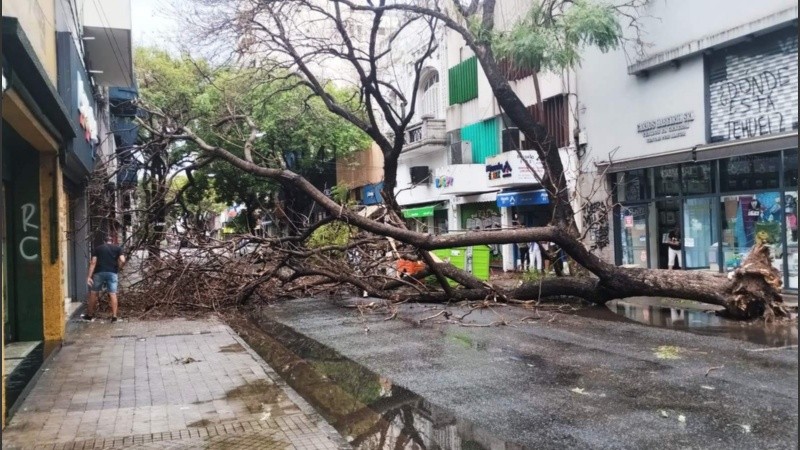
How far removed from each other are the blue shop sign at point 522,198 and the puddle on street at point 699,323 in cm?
782

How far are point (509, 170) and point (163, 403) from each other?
629 inches

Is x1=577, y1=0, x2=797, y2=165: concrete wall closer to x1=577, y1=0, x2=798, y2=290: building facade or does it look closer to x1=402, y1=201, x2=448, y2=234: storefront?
x1=577, y1=0, x2=798, y2=290: building facade

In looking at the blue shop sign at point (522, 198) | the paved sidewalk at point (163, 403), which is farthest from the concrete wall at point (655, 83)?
the paved sidewalk at point (163, 403)

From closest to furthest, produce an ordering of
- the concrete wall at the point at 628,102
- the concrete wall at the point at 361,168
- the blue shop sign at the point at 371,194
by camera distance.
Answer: the concrete wall at the point at 628,102
the blue shop sign at the point at 371,194
the concrete wall at the point at 361,168

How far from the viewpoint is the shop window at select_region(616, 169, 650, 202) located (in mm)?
16906

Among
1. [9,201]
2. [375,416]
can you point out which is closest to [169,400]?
[375,416]

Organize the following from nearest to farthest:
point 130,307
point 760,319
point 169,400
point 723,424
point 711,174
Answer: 1. point 723,424
2. point 169,400
3. point 760,319
4. point 130,307
5. point 711,174

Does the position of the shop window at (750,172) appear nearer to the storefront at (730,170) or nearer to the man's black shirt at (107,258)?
the storefront at (730,170)

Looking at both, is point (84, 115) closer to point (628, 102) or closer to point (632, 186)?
point (628, 102)

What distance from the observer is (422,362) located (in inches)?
314

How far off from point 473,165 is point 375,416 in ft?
60.9

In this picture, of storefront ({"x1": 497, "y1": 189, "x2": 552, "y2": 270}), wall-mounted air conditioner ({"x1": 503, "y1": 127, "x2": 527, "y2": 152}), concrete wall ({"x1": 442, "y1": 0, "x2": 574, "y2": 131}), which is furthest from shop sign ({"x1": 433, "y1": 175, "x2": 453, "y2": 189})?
wall-mounted air conditioner ({"x1": 503, "y1": 127, "x2": 527, "y2": 152})

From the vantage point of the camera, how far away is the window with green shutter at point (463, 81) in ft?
80.7

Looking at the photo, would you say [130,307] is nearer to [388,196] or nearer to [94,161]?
[94,161]
